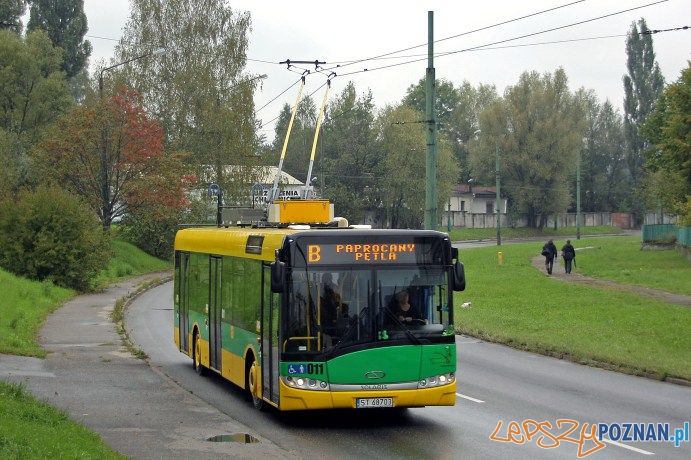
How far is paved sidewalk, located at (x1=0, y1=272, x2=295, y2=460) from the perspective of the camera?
12.0 metres

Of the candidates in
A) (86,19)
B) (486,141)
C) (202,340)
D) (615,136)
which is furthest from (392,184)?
(202,340)

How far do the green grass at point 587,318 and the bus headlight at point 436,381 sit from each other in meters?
6.27

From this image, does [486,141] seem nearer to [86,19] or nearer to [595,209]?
[595,209]

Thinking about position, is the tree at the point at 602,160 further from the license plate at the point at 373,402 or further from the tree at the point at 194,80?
the license plate at the point at 373,402

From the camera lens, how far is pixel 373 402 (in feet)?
44.1

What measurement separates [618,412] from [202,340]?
7.91m

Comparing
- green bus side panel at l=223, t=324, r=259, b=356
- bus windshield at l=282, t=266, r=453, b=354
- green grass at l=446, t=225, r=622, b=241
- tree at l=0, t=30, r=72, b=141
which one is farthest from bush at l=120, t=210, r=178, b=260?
bus windshield at l=282, t=266, r=453, b=354

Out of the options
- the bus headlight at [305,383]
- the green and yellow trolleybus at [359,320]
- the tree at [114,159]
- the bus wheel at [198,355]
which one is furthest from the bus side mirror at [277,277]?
the tree at [114,159]

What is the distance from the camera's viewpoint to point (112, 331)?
2792cm

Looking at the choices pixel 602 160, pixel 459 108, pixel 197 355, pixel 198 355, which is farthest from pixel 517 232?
pixel 198 355

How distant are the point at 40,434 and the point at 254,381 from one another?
186 inches

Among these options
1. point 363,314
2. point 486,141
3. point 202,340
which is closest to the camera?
point 363,314

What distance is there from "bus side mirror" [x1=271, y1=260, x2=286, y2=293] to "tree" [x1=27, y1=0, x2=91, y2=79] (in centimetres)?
7340

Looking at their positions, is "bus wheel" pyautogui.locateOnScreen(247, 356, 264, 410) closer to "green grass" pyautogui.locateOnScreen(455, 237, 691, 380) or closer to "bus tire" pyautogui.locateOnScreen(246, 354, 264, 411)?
"bus tire" pyautogui.locateOnScreen(246, 354, 264, 411)
